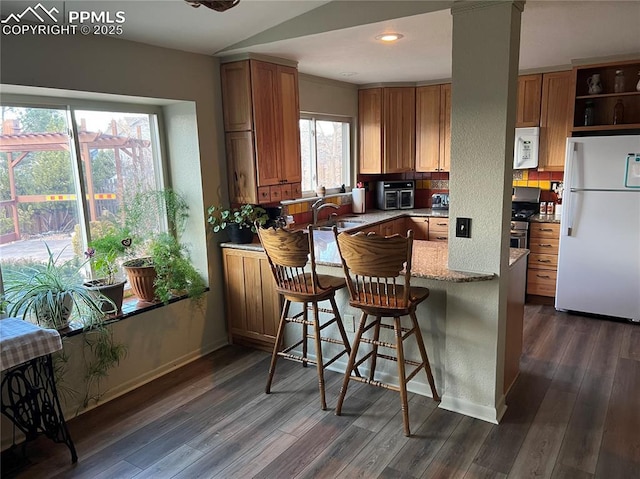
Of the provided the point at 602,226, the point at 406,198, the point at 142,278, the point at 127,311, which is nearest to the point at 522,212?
the point at 602,226

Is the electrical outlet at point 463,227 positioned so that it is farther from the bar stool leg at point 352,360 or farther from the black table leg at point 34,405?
the black table leg at point 34,405

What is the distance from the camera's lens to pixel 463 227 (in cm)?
257

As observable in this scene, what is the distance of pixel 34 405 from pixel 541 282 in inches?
171

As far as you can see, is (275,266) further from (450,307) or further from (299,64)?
(299,64)

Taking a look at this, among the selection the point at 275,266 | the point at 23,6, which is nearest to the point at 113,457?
the point at 275,266

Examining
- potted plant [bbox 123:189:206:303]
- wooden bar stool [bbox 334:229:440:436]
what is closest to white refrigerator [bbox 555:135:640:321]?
wooden bar stool [bbox 334:229:440:436]

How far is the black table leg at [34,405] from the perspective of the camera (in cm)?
233

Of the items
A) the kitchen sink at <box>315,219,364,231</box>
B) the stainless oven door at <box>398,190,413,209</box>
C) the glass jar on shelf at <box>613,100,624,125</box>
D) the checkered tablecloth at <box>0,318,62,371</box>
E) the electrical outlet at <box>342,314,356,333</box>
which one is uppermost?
the glass jar on shelf at <box>613,100,624,125</box>

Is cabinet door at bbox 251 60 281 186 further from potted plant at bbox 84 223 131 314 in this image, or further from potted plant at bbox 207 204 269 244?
potted plant at bbox 84 223 131 314

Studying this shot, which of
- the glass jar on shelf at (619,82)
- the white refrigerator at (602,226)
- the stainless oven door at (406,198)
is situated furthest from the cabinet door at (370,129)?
the glass jar on shelf at (619,82)

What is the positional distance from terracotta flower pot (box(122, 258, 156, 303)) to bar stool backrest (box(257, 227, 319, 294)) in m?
0.96

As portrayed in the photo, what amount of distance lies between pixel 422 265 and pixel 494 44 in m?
1.26

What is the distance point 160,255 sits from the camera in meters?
3.33

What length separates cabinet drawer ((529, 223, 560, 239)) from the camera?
4.44 meters
